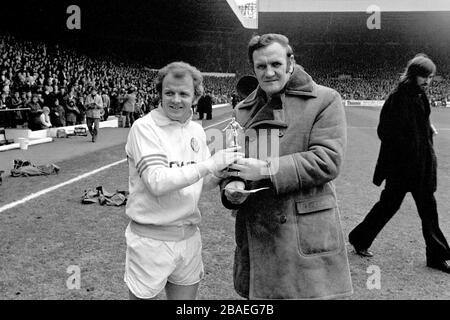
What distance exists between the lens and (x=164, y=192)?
2246 millimetres

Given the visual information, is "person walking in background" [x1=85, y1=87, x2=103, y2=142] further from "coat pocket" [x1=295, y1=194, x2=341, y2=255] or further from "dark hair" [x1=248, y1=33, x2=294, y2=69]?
"coat pocket" [x1=295, y1=194, x2=341, y2=255]

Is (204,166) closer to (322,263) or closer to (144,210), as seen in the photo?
(144,210)

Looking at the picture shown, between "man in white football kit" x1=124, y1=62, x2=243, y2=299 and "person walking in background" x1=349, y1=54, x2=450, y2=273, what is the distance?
256 cm

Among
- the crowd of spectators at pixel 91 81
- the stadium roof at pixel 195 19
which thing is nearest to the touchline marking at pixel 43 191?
the crowd of spectators at pixel 91 81

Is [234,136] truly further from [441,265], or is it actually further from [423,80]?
[441,265]

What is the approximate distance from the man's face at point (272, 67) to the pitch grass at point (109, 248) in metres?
2.06

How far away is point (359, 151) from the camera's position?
44.8ft

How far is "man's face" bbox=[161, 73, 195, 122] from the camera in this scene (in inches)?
92.3

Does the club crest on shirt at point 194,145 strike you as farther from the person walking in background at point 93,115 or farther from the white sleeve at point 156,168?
the person walking in background at point 93,115

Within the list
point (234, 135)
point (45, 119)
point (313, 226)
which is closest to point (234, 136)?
point (234, 135)

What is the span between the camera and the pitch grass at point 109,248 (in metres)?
3.98

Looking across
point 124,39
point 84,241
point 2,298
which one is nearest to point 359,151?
point 84,241

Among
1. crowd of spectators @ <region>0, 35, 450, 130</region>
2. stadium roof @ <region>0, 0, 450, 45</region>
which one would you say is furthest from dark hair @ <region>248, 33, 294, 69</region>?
stadium roof @ <region>0, 0, 450, 45</region>

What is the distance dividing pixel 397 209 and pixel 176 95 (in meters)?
3.16
